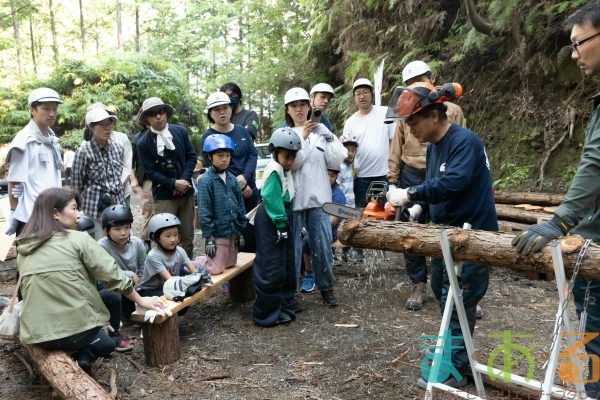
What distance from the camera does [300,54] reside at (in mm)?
13273

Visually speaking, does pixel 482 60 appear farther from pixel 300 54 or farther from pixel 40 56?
pixel 40 56

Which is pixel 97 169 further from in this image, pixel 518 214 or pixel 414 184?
pixel 518 214

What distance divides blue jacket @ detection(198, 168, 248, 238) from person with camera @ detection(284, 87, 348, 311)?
2.13 ft

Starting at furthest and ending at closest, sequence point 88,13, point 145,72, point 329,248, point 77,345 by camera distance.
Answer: point 88,13, point 145,72, point 329,248, point 77,345

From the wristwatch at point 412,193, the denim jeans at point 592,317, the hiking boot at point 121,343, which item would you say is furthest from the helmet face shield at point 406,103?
the hiking boot at point 121,343

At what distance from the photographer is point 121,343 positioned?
4.32m

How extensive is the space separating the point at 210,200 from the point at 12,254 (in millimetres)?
4497

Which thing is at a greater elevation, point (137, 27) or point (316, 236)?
point (137, 27)

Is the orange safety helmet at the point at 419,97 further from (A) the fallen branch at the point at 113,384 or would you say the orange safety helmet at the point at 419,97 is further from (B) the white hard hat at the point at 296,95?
(A) the fallen branch at the point at 113,384

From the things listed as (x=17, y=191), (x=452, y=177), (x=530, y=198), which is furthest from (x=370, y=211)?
(x=530, y=198)

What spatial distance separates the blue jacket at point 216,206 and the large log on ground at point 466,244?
1.90 metres

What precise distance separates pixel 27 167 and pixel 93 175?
66 centimetres

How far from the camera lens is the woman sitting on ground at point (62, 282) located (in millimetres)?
3363

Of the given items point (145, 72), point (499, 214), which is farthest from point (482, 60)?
point (145, 72)
